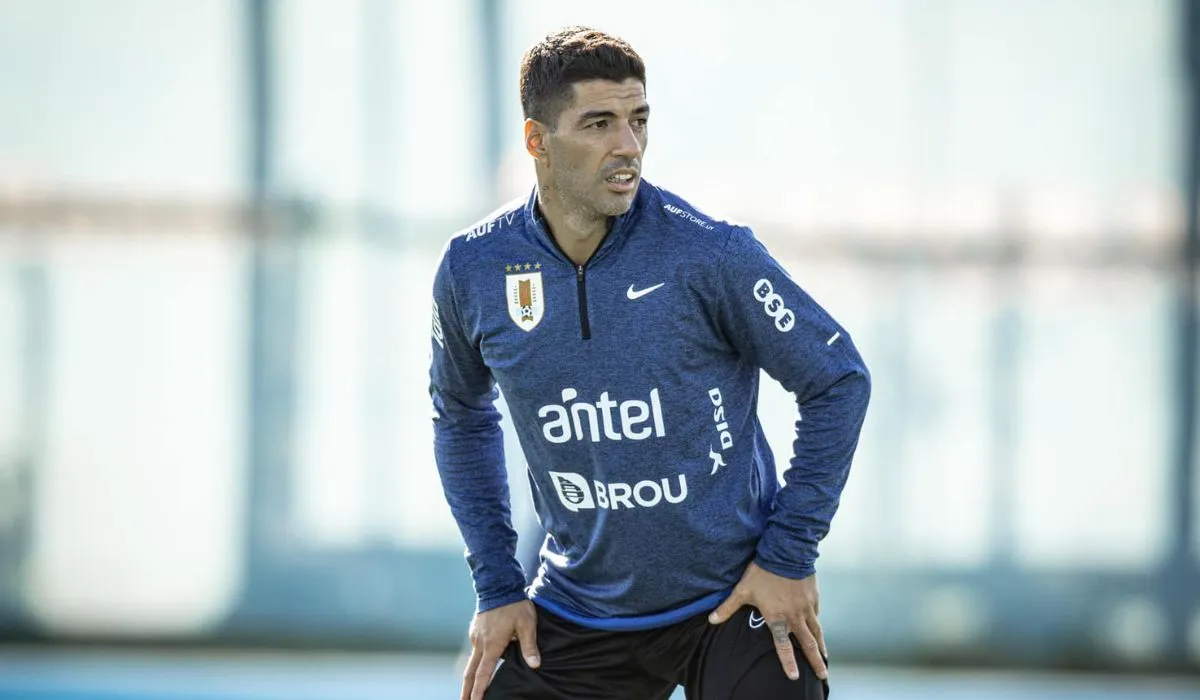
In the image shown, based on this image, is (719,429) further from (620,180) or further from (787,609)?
(620,180)

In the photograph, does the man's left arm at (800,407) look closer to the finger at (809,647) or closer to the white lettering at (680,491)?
the finger at (809,647)

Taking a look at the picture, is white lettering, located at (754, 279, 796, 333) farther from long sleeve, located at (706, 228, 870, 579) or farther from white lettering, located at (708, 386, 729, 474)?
white lettering, located at (708, 386, 729, 474)

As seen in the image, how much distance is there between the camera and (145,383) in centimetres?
448

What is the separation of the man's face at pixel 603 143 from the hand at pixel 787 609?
58 centimetres

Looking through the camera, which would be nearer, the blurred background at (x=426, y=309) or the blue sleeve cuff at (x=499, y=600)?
the blue sleeve cuff at (x=499, y=600)

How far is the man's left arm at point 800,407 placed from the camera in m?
1.94

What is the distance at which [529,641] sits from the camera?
213 centimetres

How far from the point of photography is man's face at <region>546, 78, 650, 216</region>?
197 cm

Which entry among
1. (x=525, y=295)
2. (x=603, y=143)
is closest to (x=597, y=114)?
(x=603, y=143)

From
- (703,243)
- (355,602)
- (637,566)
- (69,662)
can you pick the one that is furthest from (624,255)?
(69,662)

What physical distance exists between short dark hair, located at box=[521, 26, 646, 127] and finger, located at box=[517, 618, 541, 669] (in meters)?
0.78

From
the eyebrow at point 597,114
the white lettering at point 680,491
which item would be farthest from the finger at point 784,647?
the eyebrow at point 597,114

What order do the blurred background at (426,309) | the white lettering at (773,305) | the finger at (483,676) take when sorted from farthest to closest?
the blurred background at (426,309)
the finger at (483,676)
the white lettering at (773,305)

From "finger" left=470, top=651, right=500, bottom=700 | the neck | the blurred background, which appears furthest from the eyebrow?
the blurred background
